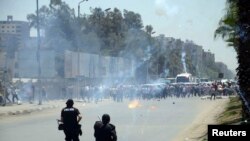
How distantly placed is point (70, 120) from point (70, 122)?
0.05 m

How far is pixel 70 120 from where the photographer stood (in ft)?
37.8

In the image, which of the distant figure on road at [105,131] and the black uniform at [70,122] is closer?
the distant figure on road at [105,131]

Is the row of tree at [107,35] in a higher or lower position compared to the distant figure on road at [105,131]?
higher

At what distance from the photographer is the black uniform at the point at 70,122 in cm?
1148

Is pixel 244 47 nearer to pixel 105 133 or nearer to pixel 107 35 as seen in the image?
pixel 105 133

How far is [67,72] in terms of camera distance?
61375 millimetres

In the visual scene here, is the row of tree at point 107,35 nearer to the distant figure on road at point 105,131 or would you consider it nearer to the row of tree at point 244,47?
the row of tree at point 244,47

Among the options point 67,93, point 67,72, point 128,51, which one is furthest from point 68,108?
point 128,51

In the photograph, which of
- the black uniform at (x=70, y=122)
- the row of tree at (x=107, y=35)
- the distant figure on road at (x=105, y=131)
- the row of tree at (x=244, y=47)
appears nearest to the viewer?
the distant figure on road at (x=105, y=131)

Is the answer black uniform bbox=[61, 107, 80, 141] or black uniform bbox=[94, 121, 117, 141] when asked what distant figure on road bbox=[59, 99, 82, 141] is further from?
black uniform bbox=[94, 121, 117, 141]

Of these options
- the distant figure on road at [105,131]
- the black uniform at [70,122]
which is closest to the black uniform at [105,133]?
the distant figure on road at [105,131]

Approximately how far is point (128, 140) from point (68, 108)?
4951 millimetres

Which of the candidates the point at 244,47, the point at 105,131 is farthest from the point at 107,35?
the point at 105,131

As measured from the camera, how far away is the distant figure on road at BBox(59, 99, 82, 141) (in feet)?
37.7
